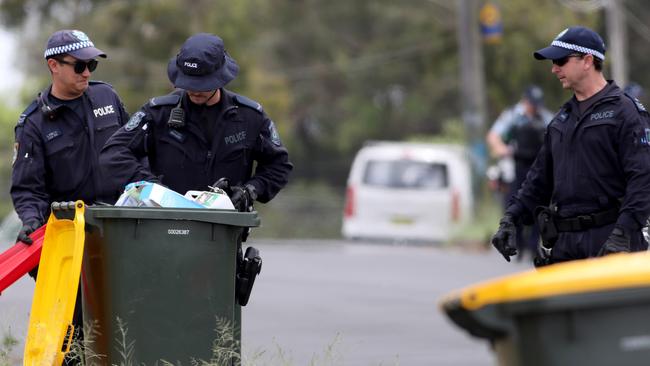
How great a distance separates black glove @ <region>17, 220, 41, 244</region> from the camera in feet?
24.7

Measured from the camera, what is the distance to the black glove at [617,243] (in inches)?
286

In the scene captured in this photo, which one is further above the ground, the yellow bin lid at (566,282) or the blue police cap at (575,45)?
the blue police cap at (575,45)

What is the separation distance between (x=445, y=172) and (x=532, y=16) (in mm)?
19706

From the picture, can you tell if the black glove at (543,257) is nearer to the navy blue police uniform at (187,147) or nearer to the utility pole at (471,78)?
the navy blue police uniform at (187,147)

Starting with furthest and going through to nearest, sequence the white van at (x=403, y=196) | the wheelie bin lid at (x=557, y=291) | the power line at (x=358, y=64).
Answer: the power line at (x=358, y=64) < the white van at (x=403, y=196) < the wheelie bin lid at (x=557, y=291)

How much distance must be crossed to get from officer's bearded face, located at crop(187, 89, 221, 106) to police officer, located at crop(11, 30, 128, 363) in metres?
0.71

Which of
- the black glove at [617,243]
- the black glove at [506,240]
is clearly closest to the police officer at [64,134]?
the black glove at [506,240]

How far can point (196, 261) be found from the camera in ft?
23.1

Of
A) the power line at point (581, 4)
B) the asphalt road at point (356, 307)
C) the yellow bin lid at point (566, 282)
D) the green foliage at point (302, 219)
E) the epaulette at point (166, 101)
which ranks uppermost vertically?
the power line at point (581, 4)

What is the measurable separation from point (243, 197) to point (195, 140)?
1.53 feet

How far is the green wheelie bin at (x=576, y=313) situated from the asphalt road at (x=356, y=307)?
266cm

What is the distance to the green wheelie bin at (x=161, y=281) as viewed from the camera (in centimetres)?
700

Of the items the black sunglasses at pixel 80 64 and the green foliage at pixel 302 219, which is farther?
the green foliage at pixel 302 219

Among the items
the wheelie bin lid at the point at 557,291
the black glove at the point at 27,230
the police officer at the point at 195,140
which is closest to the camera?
the wheelie bin lid at the point at 557,291
